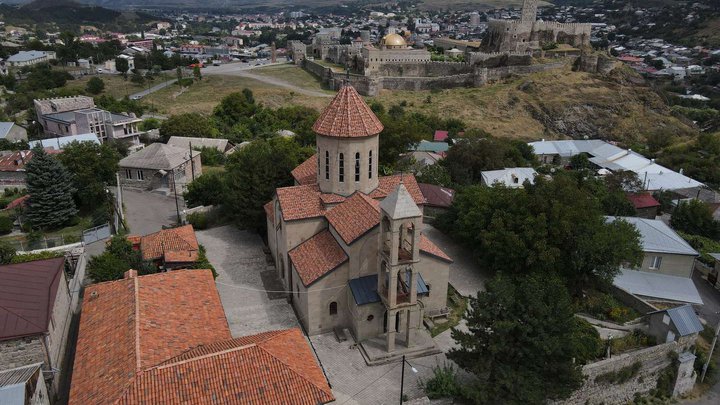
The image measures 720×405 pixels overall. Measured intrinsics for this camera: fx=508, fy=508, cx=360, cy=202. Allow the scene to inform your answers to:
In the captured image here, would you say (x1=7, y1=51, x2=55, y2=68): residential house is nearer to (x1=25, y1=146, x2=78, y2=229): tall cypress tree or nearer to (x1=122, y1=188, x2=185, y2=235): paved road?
(x1=122, y1=188, x2=185, y2=235): paved road

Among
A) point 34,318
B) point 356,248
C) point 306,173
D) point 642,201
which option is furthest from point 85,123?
point 642,201

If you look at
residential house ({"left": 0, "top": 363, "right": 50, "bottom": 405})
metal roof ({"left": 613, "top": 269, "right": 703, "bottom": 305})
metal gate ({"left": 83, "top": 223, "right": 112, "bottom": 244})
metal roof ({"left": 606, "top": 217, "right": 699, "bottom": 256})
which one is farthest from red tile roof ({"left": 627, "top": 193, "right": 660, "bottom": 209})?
residential house ({"left": 0, "top": 363, "right": 50, "bottom": 405})

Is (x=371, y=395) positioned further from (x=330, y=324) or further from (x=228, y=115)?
(x=228, y=115)

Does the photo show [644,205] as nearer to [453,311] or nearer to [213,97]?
[453,311]

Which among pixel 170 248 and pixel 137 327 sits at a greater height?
pixel 137 327

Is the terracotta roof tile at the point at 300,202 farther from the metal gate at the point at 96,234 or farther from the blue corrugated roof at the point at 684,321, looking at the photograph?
the blue corrugated roof at the point at 684,321

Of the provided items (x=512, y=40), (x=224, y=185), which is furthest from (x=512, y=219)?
(x=512, y=40)

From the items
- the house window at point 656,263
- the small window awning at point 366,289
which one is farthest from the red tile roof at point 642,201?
the small window awning at point 366,289
